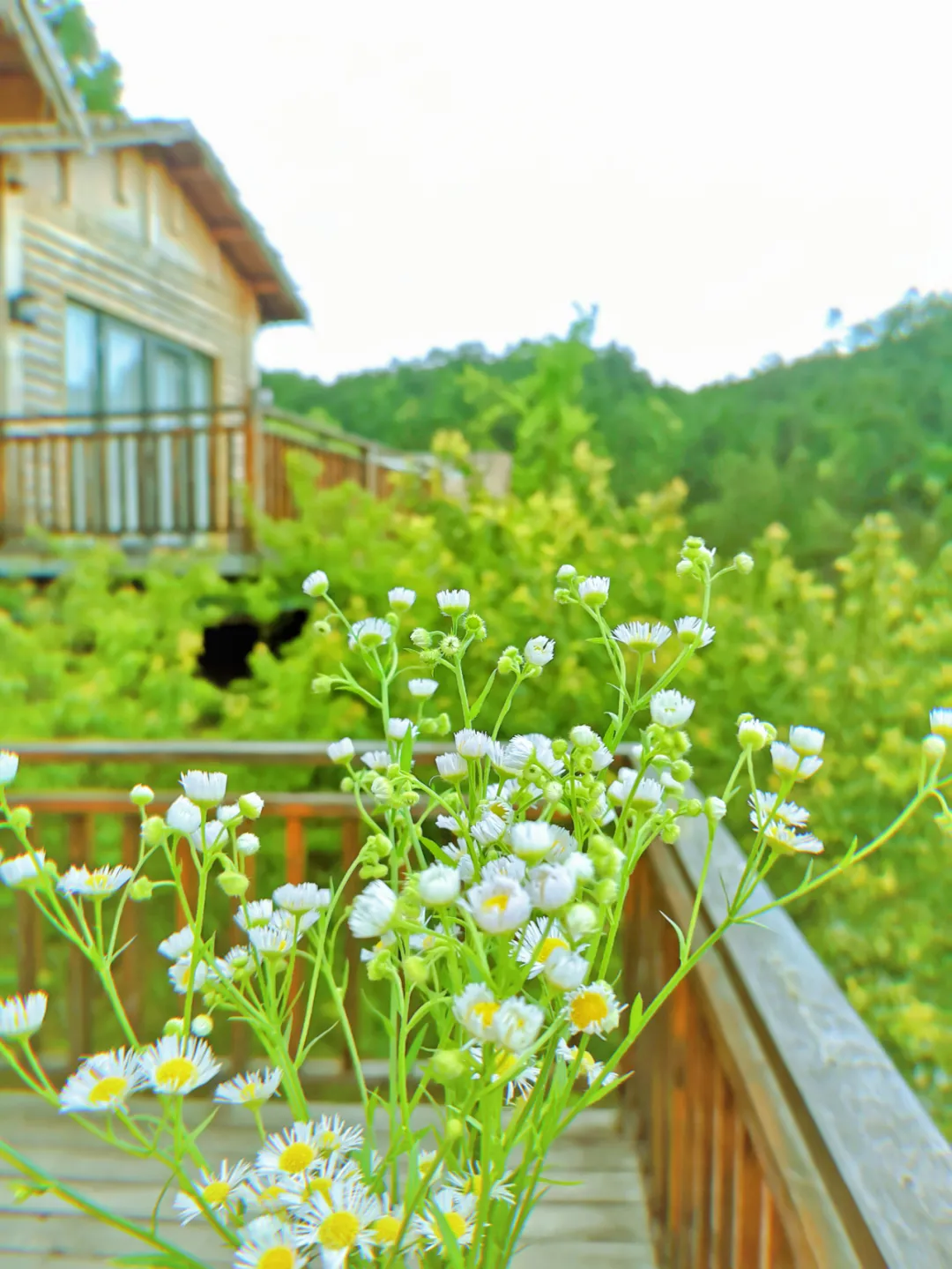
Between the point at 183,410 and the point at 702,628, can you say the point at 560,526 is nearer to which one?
the point at 702,628

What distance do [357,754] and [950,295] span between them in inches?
747

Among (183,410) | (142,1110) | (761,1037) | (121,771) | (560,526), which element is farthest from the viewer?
(183,410)

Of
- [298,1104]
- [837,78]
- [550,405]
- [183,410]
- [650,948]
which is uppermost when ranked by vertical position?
[837,78]

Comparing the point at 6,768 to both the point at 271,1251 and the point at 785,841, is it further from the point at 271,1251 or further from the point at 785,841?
the point at 785,841

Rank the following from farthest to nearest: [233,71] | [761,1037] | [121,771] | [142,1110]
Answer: [233,71], [121,771], [142,1110], [761,1037]

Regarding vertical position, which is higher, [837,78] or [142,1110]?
[837,78]

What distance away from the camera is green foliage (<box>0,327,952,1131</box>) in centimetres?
338

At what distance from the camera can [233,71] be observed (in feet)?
24.5

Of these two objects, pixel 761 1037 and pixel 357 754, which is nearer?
pixel 761 1037

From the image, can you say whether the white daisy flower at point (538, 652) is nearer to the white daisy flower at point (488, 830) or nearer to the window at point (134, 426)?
the white daisy flower at point (488, 830)

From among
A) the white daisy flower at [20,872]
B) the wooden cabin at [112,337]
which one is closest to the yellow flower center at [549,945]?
the white daisy flower at [20,872]

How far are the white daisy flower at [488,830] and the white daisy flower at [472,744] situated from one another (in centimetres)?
4

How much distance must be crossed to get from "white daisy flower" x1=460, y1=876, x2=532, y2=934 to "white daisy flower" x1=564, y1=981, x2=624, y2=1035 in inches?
4.1

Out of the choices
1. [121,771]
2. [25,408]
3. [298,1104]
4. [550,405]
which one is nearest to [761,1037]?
[298,1104]
